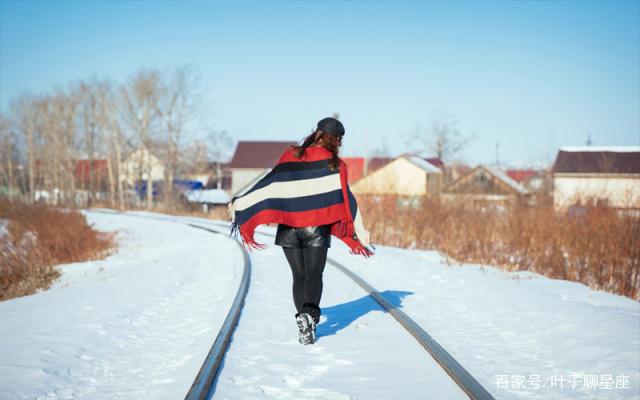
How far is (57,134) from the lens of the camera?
60.9 m

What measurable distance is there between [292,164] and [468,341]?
252cm

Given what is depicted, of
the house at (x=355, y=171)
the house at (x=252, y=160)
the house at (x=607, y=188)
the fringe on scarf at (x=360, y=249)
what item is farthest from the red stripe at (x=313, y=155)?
the house at (x=252, y=160)

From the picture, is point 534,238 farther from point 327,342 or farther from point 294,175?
point 294,175

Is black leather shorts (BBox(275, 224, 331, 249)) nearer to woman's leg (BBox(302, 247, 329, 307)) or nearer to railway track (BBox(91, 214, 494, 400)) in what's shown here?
woman's leg (BBox(302, 247, 329, 307))

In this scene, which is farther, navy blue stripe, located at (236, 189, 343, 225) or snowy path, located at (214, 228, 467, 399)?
navy blue stripe, located at (236, 189, 343, 225)

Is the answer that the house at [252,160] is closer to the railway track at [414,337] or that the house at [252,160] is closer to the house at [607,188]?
the house at [607,188]

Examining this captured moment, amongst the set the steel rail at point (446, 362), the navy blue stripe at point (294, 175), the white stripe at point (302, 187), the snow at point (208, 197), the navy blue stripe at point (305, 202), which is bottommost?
the snow at point (208, 197)

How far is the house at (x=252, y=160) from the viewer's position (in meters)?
68.3

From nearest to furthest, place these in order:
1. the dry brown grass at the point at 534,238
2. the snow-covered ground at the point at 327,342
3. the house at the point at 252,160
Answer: the snow-covered ground at the point at 327,342
the dry brown grass at the point at 534,238
the house at the point at 252,160

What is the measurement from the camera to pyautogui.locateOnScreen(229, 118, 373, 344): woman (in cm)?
483

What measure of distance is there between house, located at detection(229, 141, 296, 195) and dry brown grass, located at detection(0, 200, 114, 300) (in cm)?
4111

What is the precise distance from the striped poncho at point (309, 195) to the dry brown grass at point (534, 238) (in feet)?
28.7

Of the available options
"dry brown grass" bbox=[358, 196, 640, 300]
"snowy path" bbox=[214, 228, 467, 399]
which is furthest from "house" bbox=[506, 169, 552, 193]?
"snowy path" bbox=[214, 228, 467, 399]

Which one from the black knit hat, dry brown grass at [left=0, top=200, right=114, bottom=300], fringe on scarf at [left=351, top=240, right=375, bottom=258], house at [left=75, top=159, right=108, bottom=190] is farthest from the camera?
house at [left=75, top=159, right=108, bottom=190]
